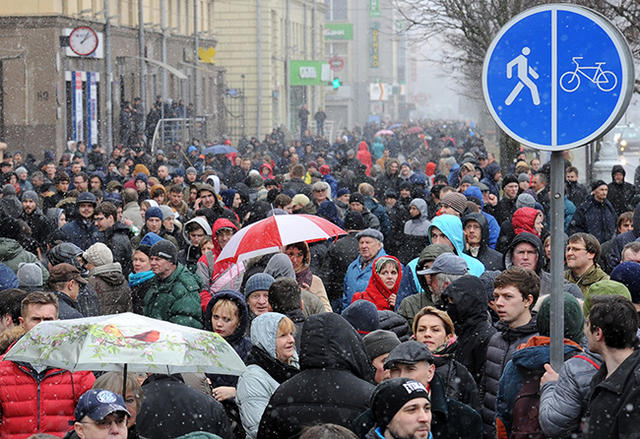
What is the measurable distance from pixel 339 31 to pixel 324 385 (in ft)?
296

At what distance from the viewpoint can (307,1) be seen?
76938 mm

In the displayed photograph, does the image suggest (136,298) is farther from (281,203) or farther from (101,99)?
(101,99)

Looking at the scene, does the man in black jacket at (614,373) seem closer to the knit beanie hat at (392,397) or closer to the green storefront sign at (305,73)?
the knit beanie hat at (392,397)

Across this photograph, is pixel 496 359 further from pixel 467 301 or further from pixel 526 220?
pixel 526 220

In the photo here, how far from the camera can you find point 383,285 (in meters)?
9.41

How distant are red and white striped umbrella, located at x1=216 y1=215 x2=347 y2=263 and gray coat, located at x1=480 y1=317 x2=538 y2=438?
3668 mm

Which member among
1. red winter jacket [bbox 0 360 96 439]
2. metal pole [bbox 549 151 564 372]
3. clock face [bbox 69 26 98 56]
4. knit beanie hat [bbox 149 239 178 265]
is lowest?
red winter jacket [bbox 0 360 96 439]

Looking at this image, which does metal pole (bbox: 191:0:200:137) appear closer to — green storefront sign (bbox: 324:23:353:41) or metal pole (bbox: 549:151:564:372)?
green storefront sign (bbox: 324:23:353:41)

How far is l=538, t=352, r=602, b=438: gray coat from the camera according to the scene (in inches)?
200

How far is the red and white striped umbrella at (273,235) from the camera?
32.9 ft

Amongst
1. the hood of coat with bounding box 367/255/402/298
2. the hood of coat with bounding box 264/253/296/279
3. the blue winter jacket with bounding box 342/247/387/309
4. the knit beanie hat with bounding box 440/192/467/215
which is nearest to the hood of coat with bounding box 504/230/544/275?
the hood of coat with bounding box 367/255/402/298

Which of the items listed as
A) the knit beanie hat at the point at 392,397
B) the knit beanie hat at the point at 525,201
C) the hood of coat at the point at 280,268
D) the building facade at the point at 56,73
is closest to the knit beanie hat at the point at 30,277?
the hood of coat at the point at 280,268

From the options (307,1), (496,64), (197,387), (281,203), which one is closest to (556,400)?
(496,64)

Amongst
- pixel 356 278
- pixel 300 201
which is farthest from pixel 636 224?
pixel 300 201
